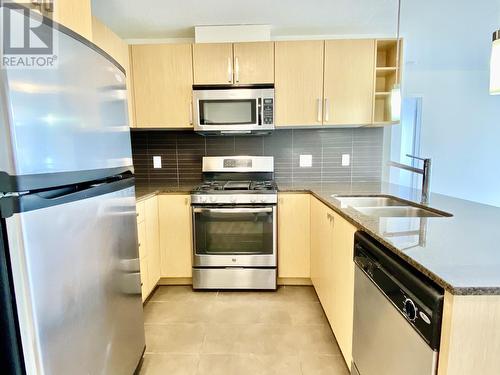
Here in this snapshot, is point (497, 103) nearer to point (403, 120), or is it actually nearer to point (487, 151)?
point (487, 151)

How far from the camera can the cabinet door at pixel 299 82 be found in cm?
232

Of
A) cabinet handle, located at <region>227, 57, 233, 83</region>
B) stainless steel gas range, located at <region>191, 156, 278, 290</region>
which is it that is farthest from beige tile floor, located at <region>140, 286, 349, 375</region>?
cabinet handle, located at <region>227, 57, 233, 83</region>

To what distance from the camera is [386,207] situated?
5.59ft

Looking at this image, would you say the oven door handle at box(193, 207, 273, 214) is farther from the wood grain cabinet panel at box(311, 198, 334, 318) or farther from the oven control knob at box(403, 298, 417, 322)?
the oven control knob at box(403, 298, 417, 322)

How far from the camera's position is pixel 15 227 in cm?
69

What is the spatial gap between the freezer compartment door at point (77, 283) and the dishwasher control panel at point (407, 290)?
1047 millimetres

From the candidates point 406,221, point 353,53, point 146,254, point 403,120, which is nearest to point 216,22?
point 353,53

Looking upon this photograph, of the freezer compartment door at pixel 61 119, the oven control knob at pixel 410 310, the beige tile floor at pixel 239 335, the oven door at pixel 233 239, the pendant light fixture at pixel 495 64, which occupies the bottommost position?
the beige tile floor at pixel 239 335

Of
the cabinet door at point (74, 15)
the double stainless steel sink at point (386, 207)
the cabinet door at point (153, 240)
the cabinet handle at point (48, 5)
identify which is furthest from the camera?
the cabinet door at point (153, 240)

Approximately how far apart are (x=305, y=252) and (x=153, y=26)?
2.32 m

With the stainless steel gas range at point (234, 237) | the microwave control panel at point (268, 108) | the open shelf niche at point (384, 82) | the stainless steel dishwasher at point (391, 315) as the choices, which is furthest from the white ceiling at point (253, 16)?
the stainless steel dishwasher at point (391, 315)

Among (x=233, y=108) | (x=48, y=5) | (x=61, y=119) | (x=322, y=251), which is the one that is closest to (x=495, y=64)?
(x=322, y=251)

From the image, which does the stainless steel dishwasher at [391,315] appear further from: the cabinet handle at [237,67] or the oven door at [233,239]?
the cabinet handle at [237,67]

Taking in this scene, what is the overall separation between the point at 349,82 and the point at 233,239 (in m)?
1.67
